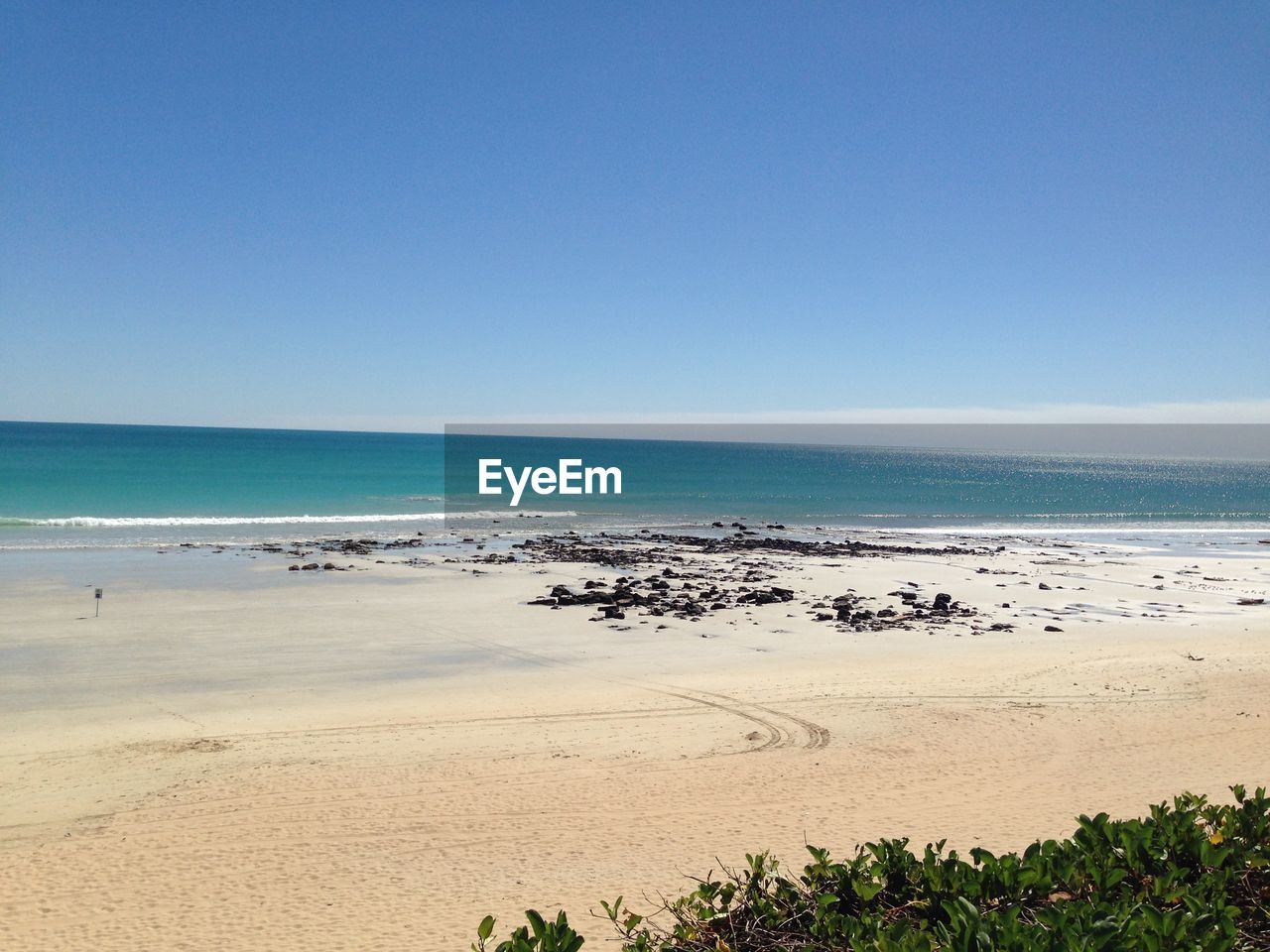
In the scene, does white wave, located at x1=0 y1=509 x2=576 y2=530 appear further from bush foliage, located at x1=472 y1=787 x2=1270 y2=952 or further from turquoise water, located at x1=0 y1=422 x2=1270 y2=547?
bush foliage, located at x1=472 y1=787 x2=1270 y2=952

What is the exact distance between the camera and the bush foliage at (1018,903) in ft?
11.0

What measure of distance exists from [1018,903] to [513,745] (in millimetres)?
7038

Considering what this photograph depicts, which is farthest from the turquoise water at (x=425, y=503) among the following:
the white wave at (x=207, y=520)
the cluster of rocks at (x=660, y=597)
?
the cluster of rocks at (x=660, y=597)

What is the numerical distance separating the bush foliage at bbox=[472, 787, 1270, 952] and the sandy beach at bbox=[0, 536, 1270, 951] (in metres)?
1.88

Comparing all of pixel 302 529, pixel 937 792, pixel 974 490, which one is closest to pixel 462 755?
pixel 937 792

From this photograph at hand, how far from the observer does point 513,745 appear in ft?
33.3

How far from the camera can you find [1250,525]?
177 ft

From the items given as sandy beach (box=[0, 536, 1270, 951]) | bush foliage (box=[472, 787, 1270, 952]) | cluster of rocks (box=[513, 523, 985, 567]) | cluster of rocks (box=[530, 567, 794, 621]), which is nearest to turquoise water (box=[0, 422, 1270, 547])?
cluster of rocks (box=[513, 523, 985, 567])

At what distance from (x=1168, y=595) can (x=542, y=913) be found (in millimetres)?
24027

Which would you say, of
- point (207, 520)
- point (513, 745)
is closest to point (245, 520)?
point (207, 520)

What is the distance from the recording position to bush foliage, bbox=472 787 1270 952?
3.35m

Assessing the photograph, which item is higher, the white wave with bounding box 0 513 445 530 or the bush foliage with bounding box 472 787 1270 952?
the bush foliage with bounding box 472 787 1270 952

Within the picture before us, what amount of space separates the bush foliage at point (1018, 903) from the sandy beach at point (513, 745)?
1879 millimetres

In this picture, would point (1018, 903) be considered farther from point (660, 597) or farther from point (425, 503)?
point (425, 503)
